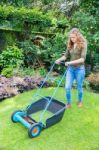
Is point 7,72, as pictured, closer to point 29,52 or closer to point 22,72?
point 22,72

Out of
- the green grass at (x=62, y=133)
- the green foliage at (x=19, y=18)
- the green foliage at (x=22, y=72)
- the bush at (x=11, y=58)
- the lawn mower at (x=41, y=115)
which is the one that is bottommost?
the green grass at (x=62, y=133)

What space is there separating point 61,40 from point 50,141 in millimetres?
5017

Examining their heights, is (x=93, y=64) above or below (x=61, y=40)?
below

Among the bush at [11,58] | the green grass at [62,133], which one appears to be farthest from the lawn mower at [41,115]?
the bush at [11,58]

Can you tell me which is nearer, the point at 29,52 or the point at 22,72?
the point at 22,72

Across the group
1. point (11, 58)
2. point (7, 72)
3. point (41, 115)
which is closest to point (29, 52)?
point (11, 58)

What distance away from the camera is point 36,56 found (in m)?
10.1

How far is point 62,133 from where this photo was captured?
559 cm

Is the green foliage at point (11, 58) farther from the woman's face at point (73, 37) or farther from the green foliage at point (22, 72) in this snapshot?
the woman's face at point (73, 37)

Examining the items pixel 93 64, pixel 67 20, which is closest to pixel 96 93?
pixel 93 64

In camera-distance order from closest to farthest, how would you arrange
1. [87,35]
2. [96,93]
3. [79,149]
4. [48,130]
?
[79,149] < [48,130] < [96,93] < [87,35]

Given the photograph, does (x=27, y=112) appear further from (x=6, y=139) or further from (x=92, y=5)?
(x=92, y=5)

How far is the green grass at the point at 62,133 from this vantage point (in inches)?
204

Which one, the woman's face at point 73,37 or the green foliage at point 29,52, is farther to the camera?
the green foliage at point 29,52
